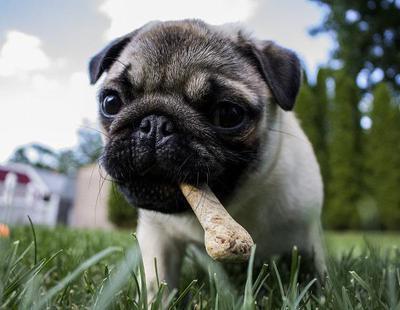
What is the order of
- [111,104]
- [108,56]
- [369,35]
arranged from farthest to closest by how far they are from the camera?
[369,35], [108,56], [111,104]

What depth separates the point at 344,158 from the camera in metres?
14.2

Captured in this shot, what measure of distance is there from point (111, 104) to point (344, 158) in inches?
502

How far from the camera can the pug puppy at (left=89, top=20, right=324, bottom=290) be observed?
2.05 meters

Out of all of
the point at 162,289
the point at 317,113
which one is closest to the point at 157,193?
the point at 162,289

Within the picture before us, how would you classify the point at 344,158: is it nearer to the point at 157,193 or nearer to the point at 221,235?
the point at 157,193

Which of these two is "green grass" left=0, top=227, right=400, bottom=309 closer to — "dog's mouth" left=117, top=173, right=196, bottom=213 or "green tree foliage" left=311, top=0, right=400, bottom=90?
"dog's mouth" left=117, top=173, right=196, bottom=213

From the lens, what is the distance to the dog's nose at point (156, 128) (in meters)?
2.02

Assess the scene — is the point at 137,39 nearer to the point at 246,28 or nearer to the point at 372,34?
the point at 246,28

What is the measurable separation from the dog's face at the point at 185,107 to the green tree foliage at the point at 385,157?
11.8m

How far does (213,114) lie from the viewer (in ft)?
7.26

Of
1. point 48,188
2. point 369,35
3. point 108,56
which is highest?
point 369,35

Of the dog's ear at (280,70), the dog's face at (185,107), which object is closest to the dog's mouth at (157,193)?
the dog's face at (185,107)

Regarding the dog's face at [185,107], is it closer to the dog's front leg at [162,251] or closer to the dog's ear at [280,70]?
the dog's ear at [280,70]

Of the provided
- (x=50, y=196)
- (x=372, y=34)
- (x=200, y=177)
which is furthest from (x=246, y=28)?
(x=372, y=34)
